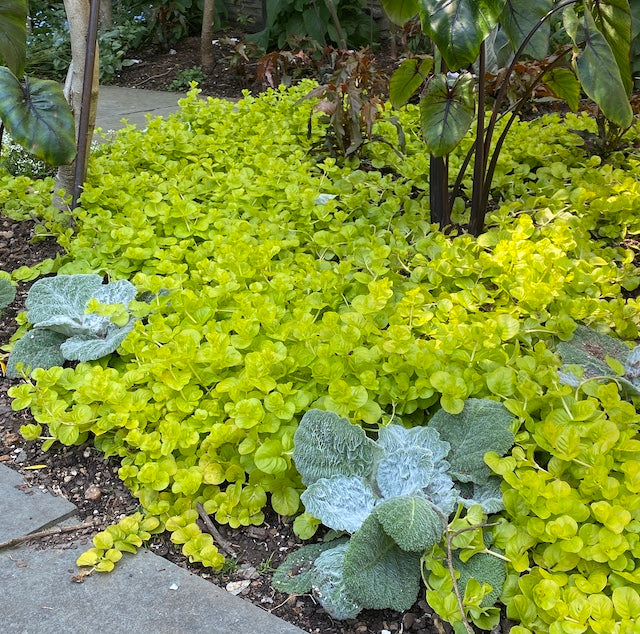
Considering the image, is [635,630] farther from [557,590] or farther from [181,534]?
[181,534]

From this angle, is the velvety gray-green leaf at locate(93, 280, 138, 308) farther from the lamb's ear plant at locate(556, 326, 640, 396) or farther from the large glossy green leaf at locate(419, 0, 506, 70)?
the lamb's ear plant at locate(556, 326, 640, 396)

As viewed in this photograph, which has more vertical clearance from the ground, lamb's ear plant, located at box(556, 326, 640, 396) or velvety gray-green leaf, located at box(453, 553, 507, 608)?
lamb's ear plant, located at box(556, 326, 640, 396)

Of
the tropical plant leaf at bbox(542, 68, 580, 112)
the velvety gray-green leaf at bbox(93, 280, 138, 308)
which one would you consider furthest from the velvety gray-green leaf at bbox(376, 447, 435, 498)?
the tropical plant leaf at bbox(542, 68, 580, 112)

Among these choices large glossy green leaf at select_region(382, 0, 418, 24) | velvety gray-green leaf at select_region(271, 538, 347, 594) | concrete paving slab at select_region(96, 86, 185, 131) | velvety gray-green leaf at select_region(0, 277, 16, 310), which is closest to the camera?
velvety gray-green leaf at select_region(271, 538, 347, 594)

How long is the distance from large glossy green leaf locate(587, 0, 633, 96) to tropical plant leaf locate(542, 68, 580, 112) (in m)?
0.42

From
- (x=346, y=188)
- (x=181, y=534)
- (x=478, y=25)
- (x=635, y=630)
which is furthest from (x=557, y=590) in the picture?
(x=346, y=188)

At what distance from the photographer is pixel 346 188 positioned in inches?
129

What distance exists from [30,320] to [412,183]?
1870 millimetres

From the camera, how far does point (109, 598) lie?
1.46 m

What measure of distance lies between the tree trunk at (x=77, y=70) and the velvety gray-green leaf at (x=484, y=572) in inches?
96.8

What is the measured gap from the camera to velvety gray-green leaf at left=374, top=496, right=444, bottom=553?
4.59ft

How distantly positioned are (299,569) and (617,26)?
216 cm

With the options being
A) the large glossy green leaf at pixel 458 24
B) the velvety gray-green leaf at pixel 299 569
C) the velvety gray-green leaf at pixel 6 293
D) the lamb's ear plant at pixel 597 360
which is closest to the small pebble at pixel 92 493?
the velvety gray-green leaf at pixel 299 569

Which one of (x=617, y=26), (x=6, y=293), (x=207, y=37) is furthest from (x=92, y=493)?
(x=207, y=37)
